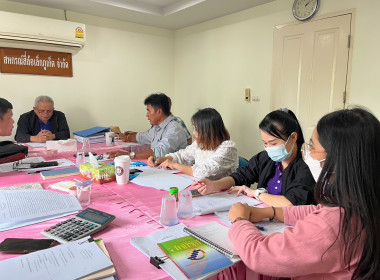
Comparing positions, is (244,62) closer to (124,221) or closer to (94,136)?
(94,136)

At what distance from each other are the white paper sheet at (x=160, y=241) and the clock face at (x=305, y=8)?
9.01ft

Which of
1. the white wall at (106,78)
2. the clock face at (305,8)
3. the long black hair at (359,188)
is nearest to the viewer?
the long black hair at (359,188)

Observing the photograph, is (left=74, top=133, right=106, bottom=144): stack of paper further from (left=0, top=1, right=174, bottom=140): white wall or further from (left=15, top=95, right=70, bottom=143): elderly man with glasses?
(left=0, top=1, right=174, bottom=140): white wall

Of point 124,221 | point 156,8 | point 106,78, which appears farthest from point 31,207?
point 156,8

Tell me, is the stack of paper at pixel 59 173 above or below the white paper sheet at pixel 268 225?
above

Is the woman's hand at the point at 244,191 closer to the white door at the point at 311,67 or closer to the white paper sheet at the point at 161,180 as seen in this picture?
the white paper sheet at the point at 161,180

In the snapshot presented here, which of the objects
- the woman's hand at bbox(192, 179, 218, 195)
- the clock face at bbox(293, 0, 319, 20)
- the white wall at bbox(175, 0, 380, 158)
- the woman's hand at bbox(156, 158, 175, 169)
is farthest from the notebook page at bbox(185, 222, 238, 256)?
the clock face at bbox(293, 0, 319, 20)

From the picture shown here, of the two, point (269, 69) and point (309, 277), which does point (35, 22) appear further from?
point (309, 277)

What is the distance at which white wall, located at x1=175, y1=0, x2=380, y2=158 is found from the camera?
2.52 metres

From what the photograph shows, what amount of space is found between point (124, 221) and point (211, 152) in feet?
3.40

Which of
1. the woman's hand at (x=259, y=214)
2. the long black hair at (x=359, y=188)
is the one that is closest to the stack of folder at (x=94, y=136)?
the woman's hand at (x=259, y=214)

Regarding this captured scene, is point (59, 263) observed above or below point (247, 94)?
below

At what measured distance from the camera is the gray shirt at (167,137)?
2586 millimetres

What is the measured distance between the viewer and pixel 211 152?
203cm
